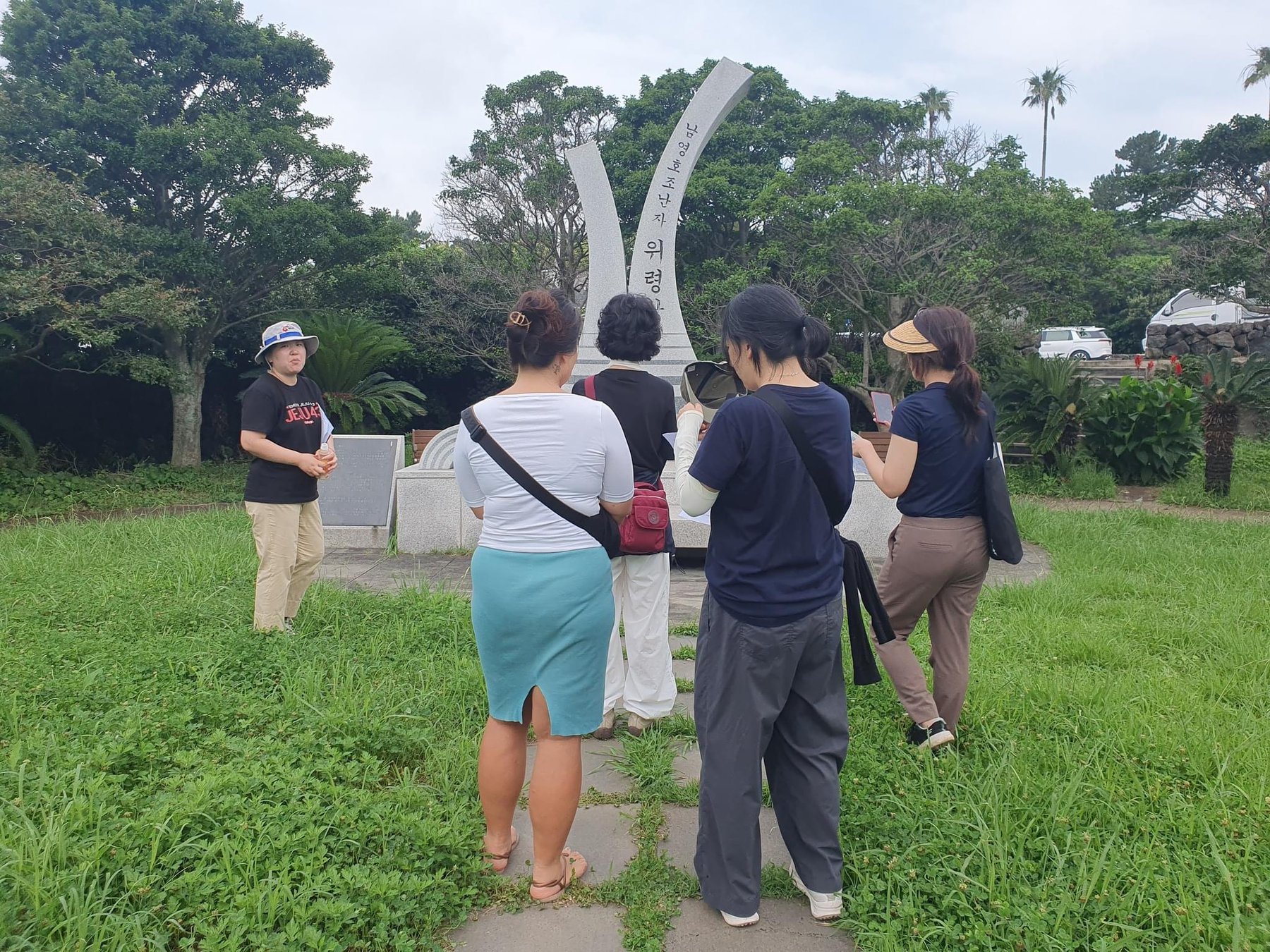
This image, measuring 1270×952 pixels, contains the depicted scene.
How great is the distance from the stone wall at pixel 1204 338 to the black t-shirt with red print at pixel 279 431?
22330 millimetres

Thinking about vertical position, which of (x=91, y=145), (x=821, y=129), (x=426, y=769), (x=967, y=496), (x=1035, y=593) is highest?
(x=821, y=129)

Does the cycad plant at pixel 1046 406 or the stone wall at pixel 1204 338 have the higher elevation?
the stone wall at pixel 1204 338

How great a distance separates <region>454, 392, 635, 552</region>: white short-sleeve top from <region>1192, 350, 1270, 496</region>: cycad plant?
363 inches

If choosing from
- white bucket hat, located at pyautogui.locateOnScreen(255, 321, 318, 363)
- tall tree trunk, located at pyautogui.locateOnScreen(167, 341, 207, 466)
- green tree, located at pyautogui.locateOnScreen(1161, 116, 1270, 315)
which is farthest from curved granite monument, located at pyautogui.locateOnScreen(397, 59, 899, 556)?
green tree, located at pyautogui.locateOnScreen(1161, 116, 1270, 315)

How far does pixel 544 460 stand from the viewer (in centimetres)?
221

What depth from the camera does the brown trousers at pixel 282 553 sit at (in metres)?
3.99

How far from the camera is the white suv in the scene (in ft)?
83.8

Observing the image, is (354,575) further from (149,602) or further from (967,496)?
(967,496)

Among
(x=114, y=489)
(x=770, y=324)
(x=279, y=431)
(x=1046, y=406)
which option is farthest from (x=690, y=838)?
(x=114, y=489)

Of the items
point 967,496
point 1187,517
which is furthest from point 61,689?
point 1187,517

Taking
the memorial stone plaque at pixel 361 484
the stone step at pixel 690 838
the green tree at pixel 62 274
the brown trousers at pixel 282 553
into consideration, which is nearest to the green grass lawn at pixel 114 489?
the green tree at pixel 62 274

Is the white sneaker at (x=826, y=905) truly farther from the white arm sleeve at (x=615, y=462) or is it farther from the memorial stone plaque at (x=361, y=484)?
the memorial stone plaque at (x=361, y=484)

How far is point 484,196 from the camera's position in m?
17.0

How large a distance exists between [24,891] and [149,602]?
9.97 ft
